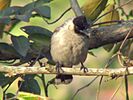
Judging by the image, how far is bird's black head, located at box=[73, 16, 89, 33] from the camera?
2324 mm

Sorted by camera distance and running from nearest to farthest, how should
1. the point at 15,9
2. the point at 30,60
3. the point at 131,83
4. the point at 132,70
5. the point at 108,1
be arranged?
1. the point at 132,70
2. the point at 15,9
3. the point at 30,60
4. the point at 108,1
5. the point at 131,83

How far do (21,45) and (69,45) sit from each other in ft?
1.65

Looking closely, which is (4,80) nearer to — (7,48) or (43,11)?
(7,48)

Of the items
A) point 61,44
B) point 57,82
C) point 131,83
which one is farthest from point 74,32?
point 131,83

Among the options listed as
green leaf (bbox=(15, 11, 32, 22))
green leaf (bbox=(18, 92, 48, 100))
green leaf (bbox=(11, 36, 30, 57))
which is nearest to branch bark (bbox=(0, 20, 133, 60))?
A: green leaf (bbox=(11, 36, 30, 57))

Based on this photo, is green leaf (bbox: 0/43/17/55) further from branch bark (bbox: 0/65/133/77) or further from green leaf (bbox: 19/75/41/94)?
branch bark (bbox: 0/65/133/77)

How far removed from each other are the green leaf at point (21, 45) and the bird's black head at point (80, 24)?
35 cm

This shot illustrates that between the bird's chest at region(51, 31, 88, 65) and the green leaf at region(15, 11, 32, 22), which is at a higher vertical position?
the green leaf at region(15, 11, 32, 22)

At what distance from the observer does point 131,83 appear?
18.0 feet

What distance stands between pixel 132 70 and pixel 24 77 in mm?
466

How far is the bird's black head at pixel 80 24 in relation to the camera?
2.32 m

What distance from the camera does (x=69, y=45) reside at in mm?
2471

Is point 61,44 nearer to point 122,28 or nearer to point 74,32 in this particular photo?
point 74,32

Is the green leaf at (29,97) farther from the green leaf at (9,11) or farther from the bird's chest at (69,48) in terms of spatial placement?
the bird's chest at (69,48)
